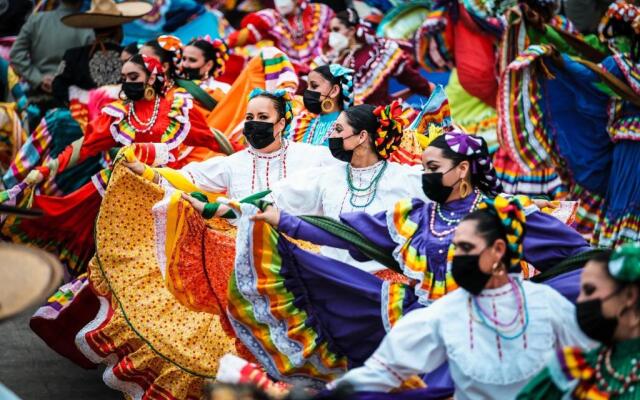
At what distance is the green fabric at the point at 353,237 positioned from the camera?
218 inches

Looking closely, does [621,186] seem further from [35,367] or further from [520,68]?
[35,367]

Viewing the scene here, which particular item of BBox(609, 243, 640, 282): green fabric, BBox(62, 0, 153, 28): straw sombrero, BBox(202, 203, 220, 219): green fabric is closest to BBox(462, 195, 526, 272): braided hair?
BBox(609, 243, 640, 282): green fabric

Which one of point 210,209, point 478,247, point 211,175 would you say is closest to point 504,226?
point 478,247

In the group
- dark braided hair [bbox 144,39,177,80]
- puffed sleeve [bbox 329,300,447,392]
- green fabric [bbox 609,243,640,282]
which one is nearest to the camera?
green fabric [bbox 609,243,640,282]

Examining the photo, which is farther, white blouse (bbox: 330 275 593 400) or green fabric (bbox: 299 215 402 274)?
green fabric (bbox: 299 215 402 274)

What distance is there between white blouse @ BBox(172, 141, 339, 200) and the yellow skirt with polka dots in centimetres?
33

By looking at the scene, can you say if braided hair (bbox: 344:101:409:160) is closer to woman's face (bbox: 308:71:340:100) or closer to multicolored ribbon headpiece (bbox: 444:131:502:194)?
multicolored ribbon headpiece (bbox: 444:131:502:194)

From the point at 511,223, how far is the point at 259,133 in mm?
2315

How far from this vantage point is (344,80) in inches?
302

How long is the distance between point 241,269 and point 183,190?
1263 millimetres

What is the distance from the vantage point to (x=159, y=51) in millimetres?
8734

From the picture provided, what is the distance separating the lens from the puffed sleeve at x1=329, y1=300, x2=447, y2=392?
4617mm

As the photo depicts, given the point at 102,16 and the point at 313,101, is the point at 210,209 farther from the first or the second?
Answer: the point at 102,16

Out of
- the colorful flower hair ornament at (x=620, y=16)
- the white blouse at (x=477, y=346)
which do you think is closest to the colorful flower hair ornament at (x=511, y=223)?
the white blouse at (x=477, y=346)
